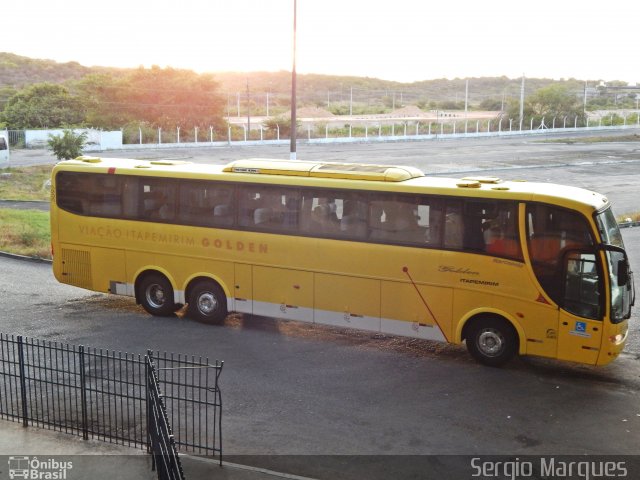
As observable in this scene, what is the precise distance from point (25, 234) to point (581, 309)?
18.9m

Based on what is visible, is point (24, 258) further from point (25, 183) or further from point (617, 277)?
point (25, 183)

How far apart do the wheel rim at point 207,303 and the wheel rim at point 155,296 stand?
98cm

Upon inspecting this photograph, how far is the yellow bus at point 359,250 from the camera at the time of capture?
12.8 meters

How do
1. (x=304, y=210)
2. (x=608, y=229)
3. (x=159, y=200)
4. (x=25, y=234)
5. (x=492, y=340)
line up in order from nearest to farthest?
1. (x=608, y=229)
2. (x=492, y=340)
3. (x=304, y=210)
4. (x=159, y=200)
5. (x=25, y=234)

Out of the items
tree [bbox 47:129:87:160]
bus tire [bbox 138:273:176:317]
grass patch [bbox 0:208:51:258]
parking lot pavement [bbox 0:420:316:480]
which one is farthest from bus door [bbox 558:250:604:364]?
tree [bbox 47:129:87:160]

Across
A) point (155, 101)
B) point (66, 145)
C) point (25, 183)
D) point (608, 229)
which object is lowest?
point (25, 183)

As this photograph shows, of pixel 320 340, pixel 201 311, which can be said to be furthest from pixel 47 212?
pixel 320 340

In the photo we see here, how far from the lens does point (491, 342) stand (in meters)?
13.6

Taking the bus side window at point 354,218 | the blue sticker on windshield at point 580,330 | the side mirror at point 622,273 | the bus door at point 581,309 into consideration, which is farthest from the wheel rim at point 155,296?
the side mirror at point 622,273

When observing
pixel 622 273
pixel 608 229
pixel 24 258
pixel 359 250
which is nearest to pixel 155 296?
pixel 359 250

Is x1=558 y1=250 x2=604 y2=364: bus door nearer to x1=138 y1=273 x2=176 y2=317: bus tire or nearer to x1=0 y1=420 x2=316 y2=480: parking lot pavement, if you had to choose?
x1=0 y1=420 x2=316 y2=480: parking lot pavement

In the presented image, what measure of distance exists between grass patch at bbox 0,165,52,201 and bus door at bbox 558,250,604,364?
96.6 feet

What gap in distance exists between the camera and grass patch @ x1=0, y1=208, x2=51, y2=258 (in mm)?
23859

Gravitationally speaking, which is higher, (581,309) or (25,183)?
(581,309)
